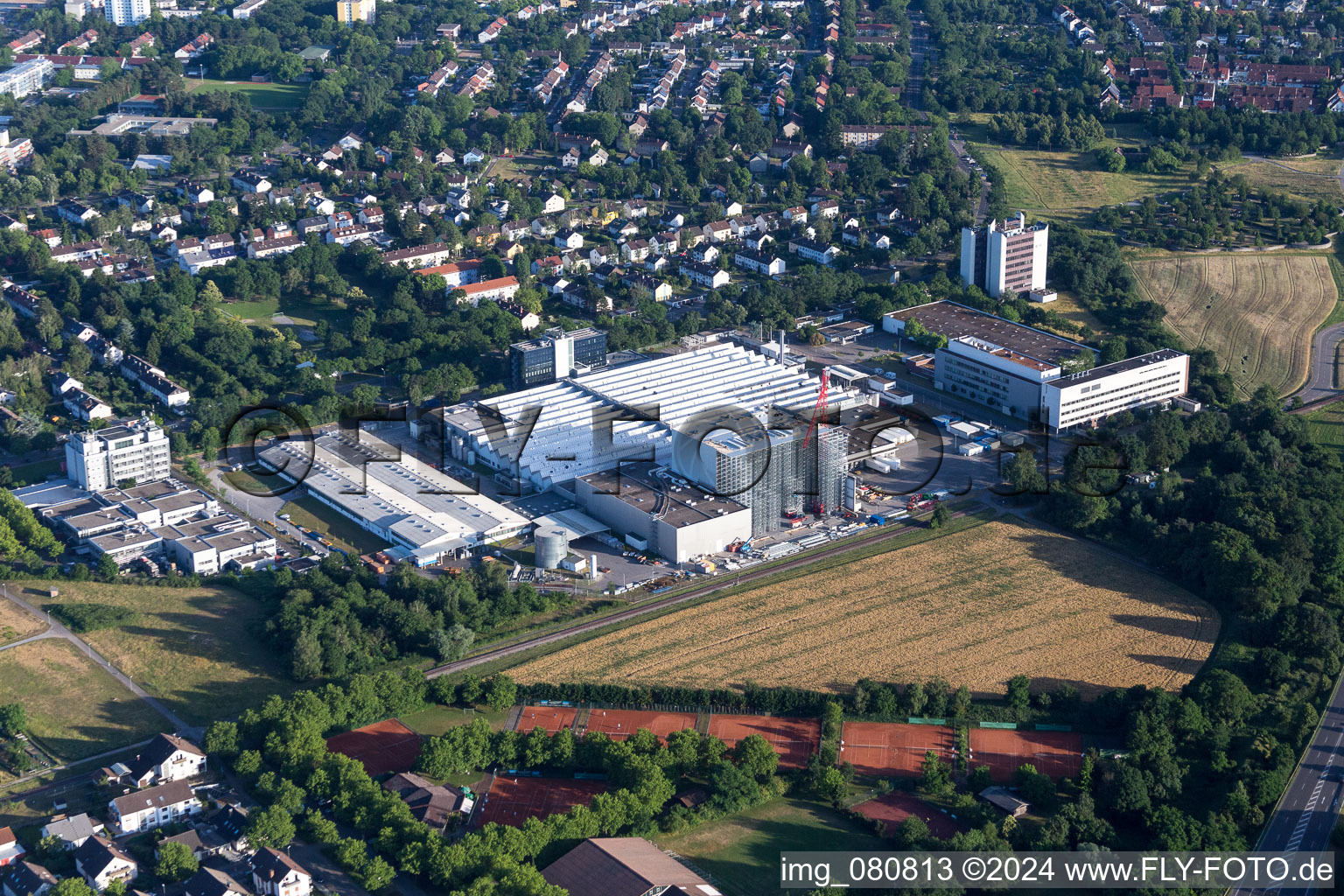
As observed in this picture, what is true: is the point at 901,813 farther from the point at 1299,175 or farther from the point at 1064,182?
the point at 1299,175

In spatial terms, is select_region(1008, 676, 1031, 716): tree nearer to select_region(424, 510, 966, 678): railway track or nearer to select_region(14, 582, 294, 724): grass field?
select_region(424, 510, 966, 678): railway track

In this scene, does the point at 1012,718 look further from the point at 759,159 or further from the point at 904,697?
the point at 759,159

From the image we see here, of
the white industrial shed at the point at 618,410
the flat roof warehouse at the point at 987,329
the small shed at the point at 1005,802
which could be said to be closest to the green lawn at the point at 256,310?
the white industrial shed at the point at 618,410

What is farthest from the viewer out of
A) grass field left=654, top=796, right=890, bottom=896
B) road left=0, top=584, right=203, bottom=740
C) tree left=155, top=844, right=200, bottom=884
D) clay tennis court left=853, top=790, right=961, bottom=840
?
road left=0, top=584, right=203, bottom=740

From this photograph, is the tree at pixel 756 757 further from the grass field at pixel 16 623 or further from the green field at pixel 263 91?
the green field at pixel 263 91

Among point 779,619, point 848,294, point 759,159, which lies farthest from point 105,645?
point 759,159

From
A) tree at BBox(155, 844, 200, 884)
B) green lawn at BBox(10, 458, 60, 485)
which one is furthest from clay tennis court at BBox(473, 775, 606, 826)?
green lawn at BBox(10, 458, 60, 485)
